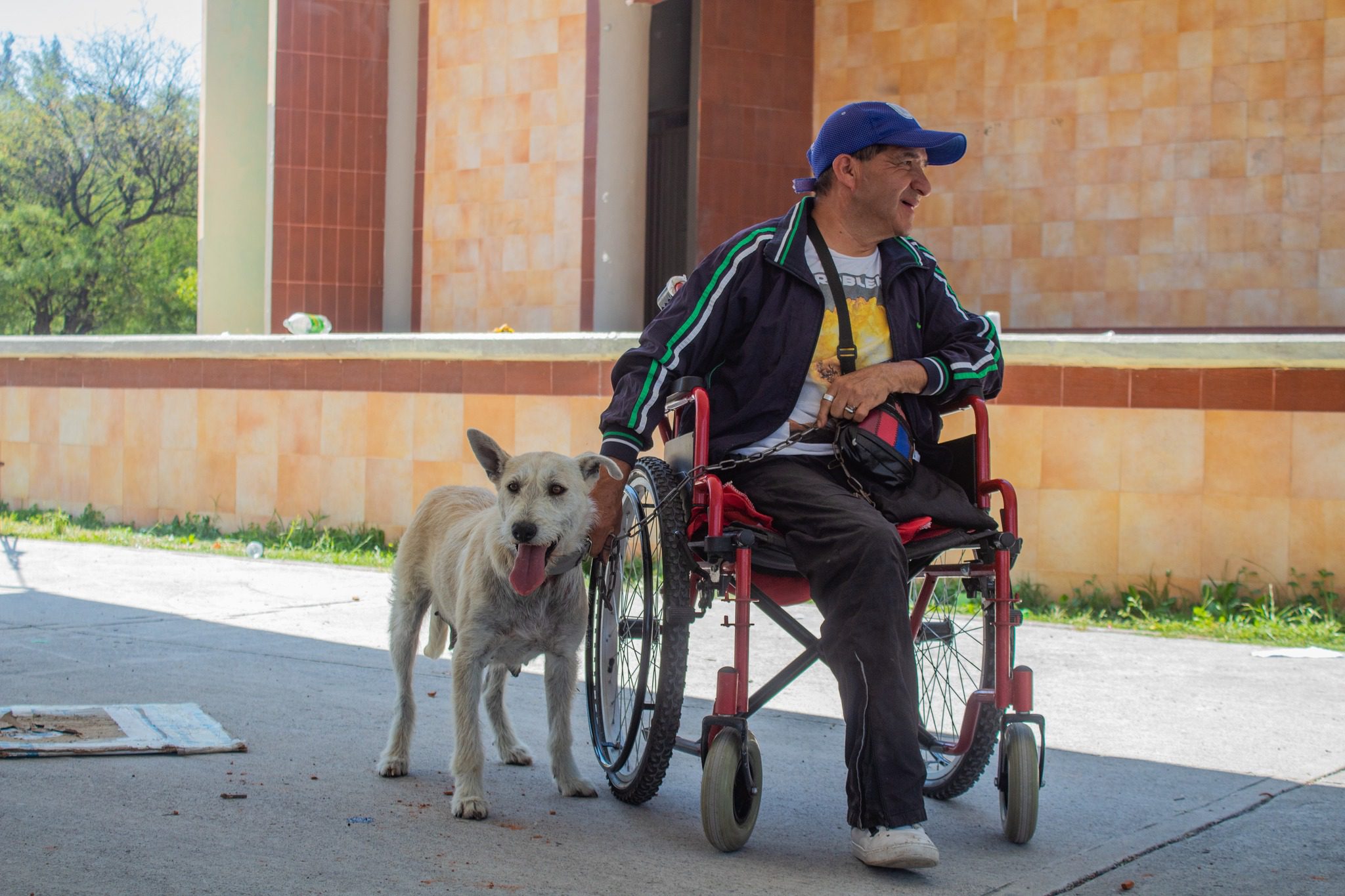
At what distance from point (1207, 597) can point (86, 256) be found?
36.0 m

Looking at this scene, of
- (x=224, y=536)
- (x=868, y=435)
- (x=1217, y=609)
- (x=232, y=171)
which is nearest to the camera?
(x=868, y=435)

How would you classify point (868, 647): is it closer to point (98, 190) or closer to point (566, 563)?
point (566, 563)

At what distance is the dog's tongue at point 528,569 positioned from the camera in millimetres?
4016

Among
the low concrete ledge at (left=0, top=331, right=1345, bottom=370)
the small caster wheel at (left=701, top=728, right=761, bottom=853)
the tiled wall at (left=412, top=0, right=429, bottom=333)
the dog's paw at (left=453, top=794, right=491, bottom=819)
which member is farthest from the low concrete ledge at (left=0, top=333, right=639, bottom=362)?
the small caster wheel at (left=701, top=728, right=761, bottom=853)

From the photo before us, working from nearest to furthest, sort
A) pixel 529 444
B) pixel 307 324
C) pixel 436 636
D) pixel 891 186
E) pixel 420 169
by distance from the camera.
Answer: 1. pixel 891 186
2. pixel 436 636
3. pixel 529 444
4. pixel 307 324
5. pixel 420 169

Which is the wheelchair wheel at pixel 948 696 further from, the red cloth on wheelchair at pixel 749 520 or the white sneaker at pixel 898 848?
the white sneaker at pixel 898 848

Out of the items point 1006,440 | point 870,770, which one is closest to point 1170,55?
point 1006,440

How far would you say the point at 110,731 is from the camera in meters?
4.71

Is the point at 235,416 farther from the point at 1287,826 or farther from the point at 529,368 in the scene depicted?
the point at 1287,826

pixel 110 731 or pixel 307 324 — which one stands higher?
pixel 307 324

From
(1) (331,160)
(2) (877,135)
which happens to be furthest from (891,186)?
(1) (331,160)

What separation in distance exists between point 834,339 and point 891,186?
1.60 feet

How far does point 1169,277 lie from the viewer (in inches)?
456

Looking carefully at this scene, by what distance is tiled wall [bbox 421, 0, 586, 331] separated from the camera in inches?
481
